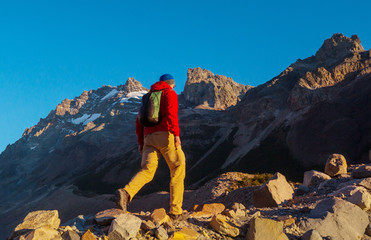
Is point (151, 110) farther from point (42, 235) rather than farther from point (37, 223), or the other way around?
point (42, 235)

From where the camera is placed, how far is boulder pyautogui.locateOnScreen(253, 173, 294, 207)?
734cm

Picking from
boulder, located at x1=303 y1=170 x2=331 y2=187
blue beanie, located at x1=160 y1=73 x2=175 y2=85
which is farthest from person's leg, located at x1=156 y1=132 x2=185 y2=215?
boulder, located at x1=303 y1=170 x2=331 y2=187

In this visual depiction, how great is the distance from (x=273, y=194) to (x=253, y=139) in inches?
2390

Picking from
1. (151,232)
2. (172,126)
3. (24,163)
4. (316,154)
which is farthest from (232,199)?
(24,163)

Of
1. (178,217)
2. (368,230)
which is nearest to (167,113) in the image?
(178,217)

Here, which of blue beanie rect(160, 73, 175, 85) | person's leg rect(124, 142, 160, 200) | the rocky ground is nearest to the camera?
the rocky ground

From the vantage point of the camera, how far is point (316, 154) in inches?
1918

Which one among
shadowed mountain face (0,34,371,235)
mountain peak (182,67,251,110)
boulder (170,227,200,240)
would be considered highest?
mountain peak (182,67,251,110)

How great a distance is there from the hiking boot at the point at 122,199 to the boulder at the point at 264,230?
1.89 m

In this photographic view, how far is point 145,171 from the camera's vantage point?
474cm

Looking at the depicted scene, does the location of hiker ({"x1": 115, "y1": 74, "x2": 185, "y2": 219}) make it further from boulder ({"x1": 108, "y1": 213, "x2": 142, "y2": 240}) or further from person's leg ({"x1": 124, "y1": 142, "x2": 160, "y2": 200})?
boulder ({"x1": 108, "y1": 213, "x2": 142, "y2": 240})

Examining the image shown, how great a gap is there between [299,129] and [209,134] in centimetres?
3012

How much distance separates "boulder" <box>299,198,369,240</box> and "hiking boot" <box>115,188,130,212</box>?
8.37 ft

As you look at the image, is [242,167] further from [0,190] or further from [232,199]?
[0,190]
